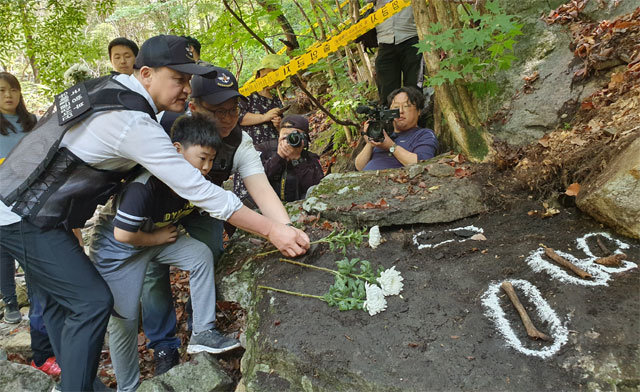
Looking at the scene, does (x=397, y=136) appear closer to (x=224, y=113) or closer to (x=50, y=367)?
(x=224, y=113)

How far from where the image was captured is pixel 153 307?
3.18 meters

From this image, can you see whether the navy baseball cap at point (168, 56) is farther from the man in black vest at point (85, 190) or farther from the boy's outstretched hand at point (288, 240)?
the boy's outstretched hand at point (288, 240)


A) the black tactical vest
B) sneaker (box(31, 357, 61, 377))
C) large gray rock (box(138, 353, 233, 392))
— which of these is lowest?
sneaker (box(31, 357, 61, 377))

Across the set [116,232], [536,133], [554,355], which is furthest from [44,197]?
[536,133]

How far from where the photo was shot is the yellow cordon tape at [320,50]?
5109mm

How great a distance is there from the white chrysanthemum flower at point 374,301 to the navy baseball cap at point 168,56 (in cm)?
157

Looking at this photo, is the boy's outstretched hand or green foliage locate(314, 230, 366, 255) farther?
green foliage locate(314, 230, 366, 255)

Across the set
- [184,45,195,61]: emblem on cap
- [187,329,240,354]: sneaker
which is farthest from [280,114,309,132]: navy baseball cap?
[187,329,240,354]: sneaker

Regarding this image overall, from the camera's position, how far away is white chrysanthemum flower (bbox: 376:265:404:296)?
2.53 m

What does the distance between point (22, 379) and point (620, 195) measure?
4207mm

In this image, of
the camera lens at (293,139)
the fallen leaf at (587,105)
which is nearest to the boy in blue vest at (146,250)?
the camera lens at (293,139)

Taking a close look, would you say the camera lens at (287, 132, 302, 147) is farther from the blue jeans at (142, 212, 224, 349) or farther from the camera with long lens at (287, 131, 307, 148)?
the blue jeans at (142, 212, 224, 349)

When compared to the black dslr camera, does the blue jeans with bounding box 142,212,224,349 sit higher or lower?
lower

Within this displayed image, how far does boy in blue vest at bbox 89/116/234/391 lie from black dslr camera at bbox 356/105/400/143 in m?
1.96
